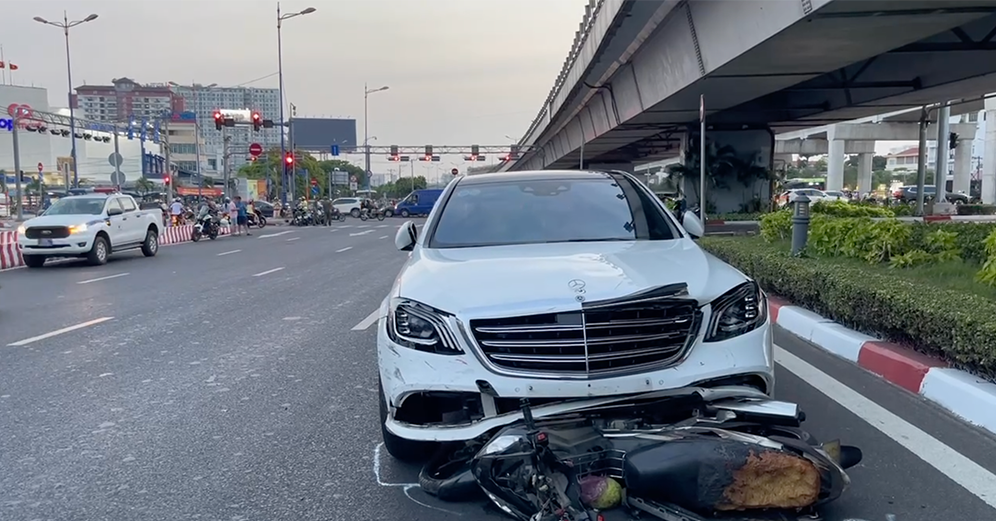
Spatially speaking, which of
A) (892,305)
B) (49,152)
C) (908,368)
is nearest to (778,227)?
(892,305)

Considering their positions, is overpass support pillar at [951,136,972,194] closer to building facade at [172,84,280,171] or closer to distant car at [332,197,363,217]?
distant car at [332,197,363,217]

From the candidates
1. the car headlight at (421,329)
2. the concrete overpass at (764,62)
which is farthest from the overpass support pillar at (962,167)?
the car headlight at (421,329)

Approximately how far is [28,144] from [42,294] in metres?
86.2

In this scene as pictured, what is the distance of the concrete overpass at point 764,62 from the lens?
11523 mm

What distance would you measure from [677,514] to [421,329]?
4.64 feet

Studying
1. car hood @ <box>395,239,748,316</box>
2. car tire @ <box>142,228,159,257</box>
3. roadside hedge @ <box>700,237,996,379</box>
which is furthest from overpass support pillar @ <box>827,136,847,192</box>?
car hood @ <box>395,239,748,316</box>

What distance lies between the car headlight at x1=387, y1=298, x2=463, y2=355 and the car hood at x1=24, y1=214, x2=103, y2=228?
1694 centimetres

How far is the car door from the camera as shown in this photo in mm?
20375

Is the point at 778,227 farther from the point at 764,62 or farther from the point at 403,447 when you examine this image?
the point at 403,447

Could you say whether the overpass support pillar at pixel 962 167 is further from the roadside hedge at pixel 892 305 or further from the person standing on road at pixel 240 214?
the roadside hedge at pixel 892 305

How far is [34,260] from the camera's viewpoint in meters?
19.0

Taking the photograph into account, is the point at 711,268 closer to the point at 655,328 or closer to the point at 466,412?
the point at 655,328

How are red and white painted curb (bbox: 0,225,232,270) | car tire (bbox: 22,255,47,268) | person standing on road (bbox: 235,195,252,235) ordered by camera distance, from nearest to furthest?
car tire (bbox: 22,255,47,268), red and white painted curb (bbox: 0,225,232,270), person standing on road (bbox: 235,195,252,235)

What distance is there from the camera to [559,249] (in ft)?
16.1
